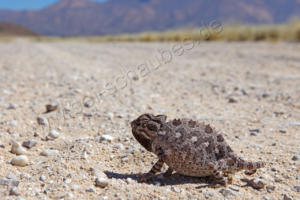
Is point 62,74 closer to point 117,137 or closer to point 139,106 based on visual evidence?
point 139,106

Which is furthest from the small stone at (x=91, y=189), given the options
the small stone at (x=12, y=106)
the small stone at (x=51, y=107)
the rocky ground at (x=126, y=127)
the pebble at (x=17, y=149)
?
the small stone at (x=12, y=106)

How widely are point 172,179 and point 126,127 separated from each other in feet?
4.79

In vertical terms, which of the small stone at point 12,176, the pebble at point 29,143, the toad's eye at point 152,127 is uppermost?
the toad's eye at point 152,127

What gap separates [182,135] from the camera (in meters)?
2.77

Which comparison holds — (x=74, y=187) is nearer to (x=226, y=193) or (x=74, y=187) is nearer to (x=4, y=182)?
(x=4, y=182)

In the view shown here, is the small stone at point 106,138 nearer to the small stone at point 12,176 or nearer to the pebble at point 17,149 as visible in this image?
the pebble at point 17,149

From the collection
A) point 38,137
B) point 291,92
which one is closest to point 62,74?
point 38,137

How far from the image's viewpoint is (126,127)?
4.27 m

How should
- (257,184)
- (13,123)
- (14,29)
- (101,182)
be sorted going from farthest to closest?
1. (14,29)
2. (13,123)
3. (257,184)
4. (101,182)

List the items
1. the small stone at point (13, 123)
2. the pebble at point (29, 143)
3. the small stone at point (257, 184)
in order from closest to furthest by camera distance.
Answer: the small stone at point (257, 184) < the pebble at point (29, 143) < the small stone at point (13, 123)

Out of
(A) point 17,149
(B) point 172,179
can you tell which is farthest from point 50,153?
(B) point 172,179

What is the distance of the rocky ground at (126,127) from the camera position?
2.66 m

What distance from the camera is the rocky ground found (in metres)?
2.66

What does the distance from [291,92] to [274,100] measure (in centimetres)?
70
